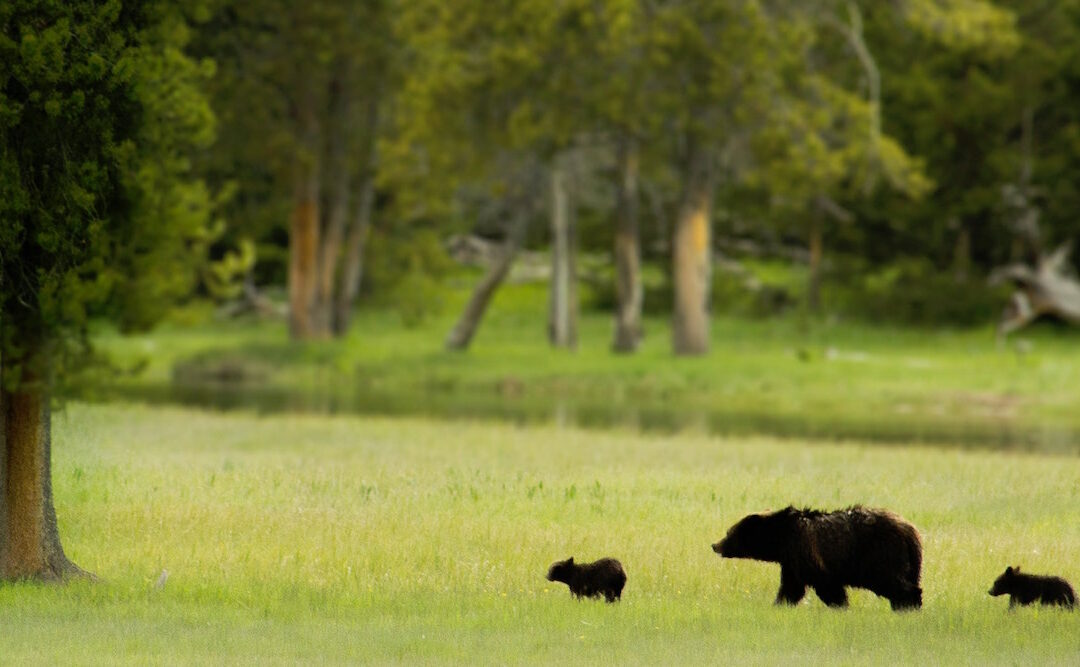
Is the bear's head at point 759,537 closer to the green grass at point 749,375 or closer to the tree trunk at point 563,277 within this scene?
the green grass at point 749,375

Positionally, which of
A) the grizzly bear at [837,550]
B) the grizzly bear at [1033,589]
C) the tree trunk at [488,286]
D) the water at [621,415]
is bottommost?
the water at [621,415]

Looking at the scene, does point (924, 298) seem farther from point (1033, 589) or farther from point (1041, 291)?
point (1033, 589)

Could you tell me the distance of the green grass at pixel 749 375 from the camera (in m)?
37.0

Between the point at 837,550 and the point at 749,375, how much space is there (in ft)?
98.3

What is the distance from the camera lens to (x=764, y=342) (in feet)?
179

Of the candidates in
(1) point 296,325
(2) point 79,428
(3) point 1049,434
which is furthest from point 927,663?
(1) point 296,325

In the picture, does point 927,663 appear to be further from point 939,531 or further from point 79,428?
point 79,428

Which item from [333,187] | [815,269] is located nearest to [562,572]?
[333,187]

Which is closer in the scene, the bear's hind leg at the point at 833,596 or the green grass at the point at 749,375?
the bear's hind leg at the point at 833,596

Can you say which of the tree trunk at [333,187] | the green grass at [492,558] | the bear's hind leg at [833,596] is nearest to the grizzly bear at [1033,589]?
the green grass at [492,558]

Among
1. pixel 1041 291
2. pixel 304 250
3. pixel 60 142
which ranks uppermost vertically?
pixel 60 142

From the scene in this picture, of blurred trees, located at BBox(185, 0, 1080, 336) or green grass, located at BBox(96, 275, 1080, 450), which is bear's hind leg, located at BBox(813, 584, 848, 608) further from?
blurred trees, located at BBox(185, 0, 1080, 336)

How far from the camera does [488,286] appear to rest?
1868 inches

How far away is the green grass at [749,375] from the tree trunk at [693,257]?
0.72 metres
